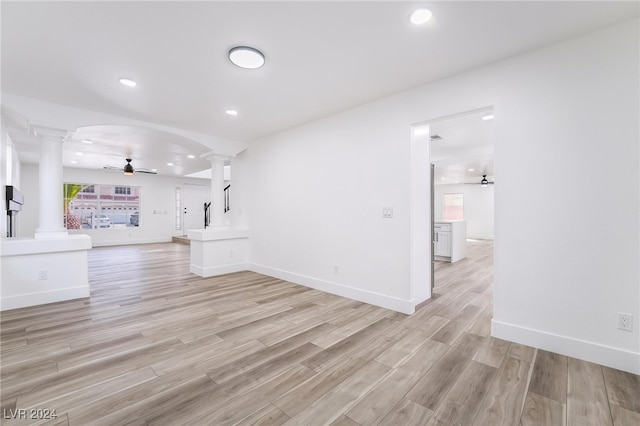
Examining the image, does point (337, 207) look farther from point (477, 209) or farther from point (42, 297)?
point (477, 209)

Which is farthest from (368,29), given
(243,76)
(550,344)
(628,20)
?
(550,344)

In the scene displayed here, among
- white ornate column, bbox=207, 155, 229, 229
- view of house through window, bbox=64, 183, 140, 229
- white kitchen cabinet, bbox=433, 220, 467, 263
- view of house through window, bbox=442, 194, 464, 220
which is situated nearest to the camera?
white ornate column, bbox=207, 155, 229, 229

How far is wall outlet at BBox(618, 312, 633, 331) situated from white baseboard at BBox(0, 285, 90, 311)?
582 cm

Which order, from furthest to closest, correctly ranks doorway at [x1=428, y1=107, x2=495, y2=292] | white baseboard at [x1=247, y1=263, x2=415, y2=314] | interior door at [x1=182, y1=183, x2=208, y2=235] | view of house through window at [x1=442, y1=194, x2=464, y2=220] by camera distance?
view of house through window at [x1=442, y1=194, x2=464, y2=220] < interior door at [x1=182, y1=183, x2=208, y2=235] < doorway at [x1=428, y1=107, x2=495, y2=292] < white baseboard at [x1=247, y1=263, x2=415, y2=314]

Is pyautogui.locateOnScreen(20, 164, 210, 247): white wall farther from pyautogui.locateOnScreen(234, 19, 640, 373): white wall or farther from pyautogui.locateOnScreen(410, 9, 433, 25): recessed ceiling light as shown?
pyautogui.locateOnScreen(410, 9, 433, 25): recessed ceiling light

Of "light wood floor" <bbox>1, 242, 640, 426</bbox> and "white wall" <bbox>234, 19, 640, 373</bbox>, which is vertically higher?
"white wall" <bbox>234, 19, 640, 373</bbox>

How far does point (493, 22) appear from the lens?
204 cm

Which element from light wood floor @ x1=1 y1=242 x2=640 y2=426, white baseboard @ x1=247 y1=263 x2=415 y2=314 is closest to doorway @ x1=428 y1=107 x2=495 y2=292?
white baseboard @ x1=247 y1=263 x2=415 y2=314

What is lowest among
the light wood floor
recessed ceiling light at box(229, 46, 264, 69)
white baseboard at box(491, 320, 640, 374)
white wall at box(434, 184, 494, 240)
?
the light wood floor

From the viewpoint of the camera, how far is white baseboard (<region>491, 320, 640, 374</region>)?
203 centimetres

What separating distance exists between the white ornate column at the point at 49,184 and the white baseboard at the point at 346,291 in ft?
10.1

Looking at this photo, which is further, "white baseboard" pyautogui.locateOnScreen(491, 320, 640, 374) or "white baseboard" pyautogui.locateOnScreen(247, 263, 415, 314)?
"white baseboard" pyautogui.locateOnScreen(247, 263, 415, 314)

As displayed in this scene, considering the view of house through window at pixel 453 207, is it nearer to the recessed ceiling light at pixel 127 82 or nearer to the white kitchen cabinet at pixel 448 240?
the white kitchen cabinet at pixel 448 240

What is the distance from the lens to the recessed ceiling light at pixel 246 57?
2.38m
